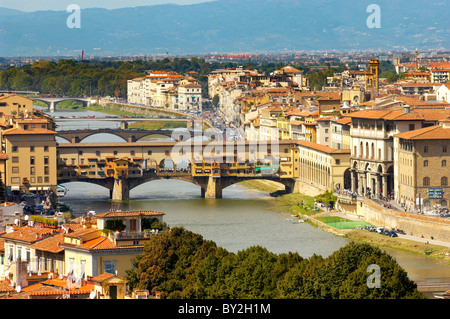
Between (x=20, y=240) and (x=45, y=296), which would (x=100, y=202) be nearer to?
(x=20, y=240)

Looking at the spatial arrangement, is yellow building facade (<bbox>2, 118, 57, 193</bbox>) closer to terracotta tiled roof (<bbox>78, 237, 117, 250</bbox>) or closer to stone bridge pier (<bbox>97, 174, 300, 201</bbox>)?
stone bridge pier (<bbox>97, 174, 300, 201</bbox>)

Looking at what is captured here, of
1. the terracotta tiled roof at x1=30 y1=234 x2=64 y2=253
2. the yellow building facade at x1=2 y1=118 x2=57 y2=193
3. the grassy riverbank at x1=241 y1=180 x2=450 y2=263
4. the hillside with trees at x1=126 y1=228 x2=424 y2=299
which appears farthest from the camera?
the yellow building facade at x1=2 y1=118 x2=57 y2=193

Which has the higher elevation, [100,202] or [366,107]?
[366,107]

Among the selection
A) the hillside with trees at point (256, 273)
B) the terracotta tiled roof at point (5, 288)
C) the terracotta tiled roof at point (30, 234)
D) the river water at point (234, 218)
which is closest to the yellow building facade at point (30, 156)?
the river water at point (234, 218)

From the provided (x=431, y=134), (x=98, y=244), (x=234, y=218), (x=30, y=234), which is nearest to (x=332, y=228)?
(x=234, y=218)

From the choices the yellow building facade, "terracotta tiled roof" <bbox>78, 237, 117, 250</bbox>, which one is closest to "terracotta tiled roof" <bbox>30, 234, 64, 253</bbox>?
"terracotta tiled roof" <bbox>78, 237, 117, 250</bbox>

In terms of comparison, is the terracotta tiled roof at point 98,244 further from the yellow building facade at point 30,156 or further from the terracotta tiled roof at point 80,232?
the yellow building facade at point 30,156
